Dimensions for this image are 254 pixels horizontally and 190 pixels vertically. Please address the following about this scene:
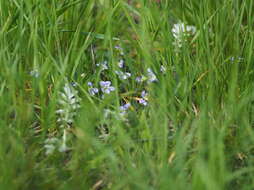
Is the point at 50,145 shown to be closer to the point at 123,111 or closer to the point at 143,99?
the point at 123,111

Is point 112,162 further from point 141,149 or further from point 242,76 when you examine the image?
point 242,76

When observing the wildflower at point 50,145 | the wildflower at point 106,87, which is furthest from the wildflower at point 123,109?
the wildflower at point 50,145

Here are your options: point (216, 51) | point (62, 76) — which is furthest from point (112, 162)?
point (216, 51)

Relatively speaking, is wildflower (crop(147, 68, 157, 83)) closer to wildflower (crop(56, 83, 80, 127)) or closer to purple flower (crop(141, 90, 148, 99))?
purple flower (crop(141, 90, 148, 99))

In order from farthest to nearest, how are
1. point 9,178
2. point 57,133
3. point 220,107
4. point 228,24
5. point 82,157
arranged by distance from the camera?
point 228,24 < point 220,107 < point 57,133 < point 82,157 < point 9,178

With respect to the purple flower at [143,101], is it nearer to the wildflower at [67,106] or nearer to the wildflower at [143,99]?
the wildflower at [143,99]

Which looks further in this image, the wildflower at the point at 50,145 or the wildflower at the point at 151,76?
the wildflower at the point at 151,76

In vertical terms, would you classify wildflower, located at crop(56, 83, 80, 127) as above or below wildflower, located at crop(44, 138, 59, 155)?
above

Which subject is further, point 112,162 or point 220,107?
point 220,107

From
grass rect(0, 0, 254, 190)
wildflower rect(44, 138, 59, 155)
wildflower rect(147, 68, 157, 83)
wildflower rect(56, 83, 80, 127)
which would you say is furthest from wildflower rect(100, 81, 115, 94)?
wildflower rect(44, 138, 59, 155)
